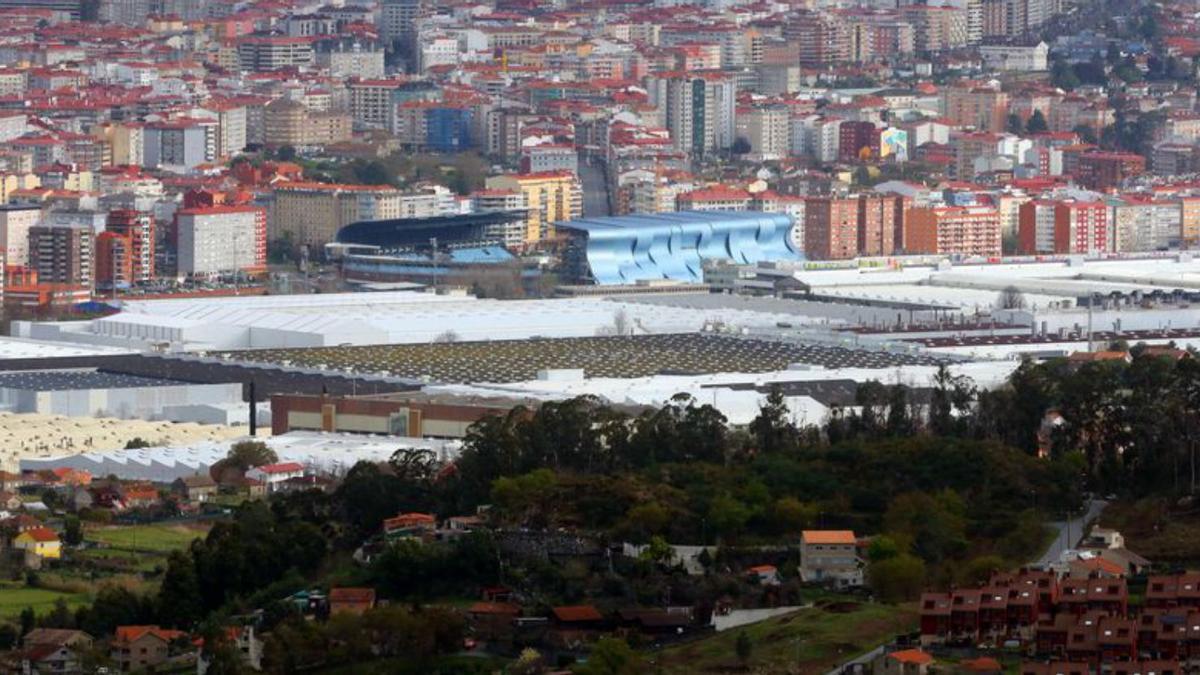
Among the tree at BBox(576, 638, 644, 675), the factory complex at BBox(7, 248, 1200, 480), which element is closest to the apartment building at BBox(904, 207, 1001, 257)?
the factory complex at BBox(7, 248, 1200, 480)

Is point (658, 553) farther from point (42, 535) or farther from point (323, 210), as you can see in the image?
point (323, 210)

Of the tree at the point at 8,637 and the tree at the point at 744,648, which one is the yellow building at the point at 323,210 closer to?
the tree at the point at 8,637

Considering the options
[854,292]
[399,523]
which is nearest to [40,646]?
[399,523]

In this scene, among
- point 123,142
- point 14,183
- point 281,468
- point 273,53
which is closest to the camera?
point 281,468

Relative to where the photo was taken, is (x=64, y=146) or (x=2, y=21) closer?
(x=64, y=146)

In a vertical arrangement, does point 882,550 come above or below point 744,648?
above

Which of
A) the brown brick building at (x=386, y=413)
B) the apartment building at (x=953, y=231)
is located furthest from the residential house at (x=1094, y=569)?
the apartment building at (x=953, y=231)

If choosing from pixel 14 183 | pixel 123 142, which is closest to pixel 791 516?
pixel 14 183

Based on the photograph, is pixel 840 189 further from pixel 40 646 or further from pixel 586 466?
pixel 40 646
